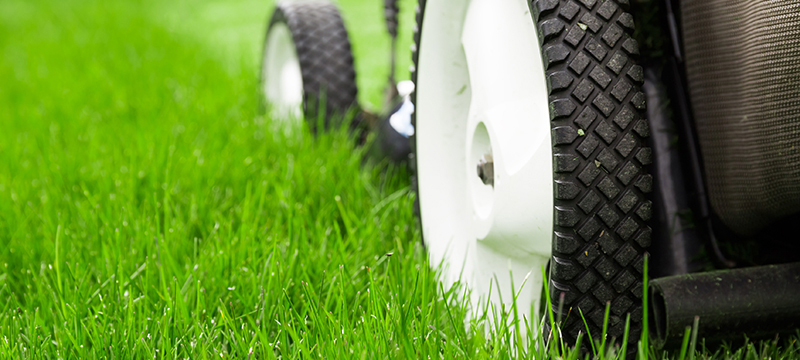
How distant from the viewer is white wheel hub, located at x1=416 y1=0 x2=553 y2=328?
33.4 inches

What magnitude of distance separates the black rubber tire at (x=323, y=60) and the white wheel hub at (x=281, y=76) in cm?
14

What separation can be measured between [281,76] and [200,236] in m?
0.95

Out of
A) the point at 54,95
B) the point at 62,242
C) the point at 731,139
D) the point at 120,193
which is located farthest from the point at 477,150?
the point at 54,95

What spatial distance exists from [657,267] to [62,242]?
1089mm

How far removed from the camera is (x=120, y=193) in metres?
1.58

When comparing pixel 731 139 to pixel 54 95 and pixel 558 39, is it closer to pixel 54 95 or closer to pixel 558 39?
pixel 558 39

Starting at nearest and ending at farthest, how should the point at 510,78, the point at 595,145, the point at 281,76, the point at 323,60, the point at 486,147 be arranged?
the point at 595,145 → the point at 510,78 → the point at 486,147 → the point at 323,60 → the point at 281,76

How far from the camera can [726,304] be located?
0.84 meters

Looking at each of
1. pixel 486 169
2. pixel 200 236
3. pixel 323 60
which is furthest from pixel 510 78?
pixel 323 60

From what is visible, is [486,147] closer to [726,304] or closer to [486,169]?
[486,169]

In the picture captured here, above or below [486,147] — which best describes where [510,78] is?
above

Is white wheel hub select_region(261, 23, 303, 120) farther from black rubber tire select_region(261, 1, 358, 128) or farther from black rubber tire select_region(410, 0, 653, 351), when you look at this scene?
black rubber tire select_region(410, 0, 653, 351)

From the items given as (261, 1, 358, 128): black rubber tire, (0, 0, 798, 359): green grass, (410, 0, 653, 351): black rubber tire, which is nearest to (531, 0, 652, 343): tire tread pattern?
(410, 0, 653, 351): black rubber tire

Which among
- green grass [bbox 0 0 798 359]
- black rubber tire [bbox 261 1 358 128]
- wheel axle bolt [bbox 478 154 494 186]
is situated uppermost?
black rubber tire [bbox 261 1 358 128]
